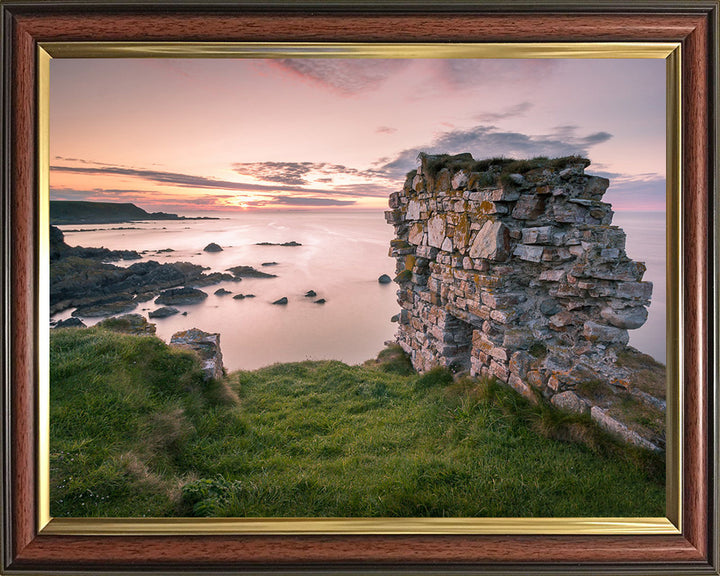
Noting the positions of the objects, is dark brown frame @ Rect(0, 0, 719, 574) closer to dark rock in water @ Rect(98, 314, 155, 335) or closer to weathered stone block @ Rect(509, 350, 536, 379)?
weathered stone block @ Rect(509, 350, 536, 379)

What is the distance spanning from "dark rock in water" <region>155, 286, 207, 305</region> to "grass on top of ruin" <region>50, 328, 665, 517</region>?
0.79m

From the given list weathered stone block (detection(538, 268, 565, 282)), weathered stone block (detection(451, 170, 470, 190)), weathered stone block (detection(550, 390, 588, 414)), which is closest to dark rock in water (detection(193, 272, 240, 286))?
weathered stone block (detection(451, 170, 470, 190))

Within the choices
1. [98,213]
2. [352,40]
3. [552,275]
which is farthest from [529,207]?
[98,213]

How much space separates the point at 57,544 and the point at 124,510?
0.55 metres

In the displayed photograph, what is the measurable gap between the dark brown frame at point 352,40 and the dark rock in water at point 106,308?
74.0 inches

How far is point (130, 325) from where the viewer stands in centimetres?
533

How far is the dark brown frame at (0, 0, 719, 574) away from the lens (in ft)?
5.84

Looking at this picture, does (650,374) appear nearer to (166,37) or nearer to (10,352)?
(166,37)

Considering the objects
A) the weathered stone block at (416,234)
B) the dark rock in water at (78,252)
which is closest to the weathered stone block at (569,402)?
the weathered stone block at (416,234)

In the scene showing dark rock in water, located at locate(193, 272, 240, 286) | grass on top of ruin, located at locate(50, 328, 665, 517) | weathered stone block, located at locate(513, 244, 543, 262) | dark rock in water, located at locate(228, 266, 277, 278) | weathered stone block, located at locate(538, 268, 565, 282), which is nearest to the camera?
grass on top of ruin, located at locate(50, 328, 665, 517)

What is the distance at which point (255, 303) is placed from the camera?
6836mm

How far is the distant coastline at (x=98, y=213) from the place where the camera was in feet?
6.96

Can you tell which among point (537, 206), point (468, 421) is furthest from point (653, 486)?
point (537, 206)

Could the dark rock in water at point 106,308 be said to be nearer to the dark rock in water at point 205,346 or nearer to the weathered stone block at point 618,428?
the dark rock in water at point 205,346
